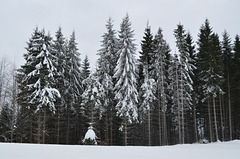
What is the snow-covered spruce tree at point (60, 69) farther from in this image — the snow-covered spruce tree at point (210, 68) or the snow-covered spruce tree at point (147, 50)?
the snow-covered spruce tree at point (210, 68)

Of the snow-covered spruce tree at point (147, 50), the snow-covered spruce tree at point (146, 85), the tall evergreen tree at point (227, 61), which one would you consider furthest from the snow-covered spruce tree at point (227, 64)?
the snow-covered spruce tree at point (147, 50)

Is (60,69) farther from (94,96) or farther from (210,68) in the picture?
(210,68)

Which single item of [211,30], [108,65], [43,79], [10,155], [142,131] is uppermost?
[211,30]

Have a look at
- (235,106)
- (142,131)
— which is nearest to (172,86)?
(142,131)

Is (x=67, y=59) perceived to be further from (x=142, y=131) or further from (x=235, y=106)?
(x=235, y=106)

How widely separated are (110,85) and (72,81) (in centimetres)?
545

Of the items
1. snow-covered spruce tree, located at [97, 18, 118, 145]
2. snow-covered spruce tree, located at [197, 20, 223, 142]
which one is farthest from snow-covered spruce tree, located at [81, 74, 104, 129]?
snow-covered spruce tree, located at [197, 20, 223, 142]

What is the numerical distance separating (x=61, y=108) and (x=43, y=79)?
5734 mm

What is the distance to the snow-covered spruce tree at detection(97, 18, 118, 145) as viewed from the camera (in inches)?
851

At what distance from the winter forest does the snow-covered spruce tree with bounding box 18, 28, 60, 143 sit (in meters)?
0.09

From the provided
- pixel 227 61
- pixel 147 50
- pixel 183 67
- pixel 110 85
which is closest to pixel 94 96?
pixel 110 85

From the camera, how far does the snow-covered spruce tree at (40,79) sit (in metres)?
16.8

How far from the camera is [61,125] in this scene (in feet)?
75.0

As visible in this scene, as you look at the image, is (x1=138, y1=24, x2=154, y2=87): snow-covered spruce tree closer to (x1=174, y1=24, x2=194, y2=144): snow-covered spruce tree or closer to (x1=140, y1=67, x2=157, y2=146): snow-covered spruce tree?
(x1=140, y1=67, x2=157, y2=146): snow-covered spruce tree
